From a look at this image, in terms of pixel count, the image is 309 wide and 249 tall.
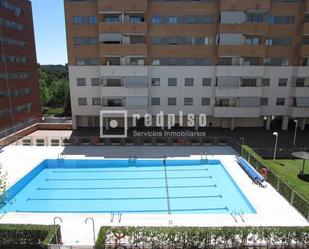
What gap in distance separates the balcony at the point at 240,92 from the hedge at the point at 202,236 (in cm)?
2114

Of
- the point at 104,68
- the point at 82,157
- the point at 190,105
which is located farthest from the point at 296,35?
the point at 82,157

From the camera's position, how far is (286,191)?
16.8 metres

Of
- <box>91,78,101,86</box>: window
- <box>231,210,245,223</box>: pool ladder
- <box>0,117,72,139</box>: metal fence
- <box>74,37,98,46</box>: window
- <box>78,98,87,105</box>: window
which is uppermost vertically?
<box>74,37,98,46</box>: window

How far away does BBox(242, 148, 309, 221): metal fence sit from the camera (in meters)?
14.9

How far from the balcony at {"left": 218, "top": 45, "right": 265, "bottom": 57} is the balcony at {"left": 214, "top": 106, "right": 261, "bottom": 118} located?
6086mm

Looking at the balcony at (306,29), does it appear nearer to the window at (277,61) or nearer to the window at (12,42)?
the window at (277,61)

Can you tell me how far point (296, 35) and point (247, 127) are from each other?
1196 cm

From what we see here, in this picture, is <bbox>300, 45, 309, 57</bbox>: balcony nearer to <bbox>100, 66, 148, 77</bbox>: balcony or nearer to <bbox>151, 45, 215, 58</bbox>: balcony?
<bbox>151, 45, 215, 58</bbox>: balcony

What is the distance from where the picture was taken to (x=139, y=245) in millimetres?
12070

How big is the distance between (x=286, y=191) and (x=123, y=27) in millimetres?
22668

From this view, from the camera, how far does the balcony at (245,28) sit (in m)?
29.7

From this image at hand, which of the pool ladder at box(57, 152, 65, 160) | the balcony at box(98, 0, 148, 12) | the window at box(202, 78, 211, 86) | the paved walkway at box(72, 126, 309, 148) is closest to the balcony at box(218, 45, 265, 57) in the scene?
the window at box(202, 78, 211, 86)

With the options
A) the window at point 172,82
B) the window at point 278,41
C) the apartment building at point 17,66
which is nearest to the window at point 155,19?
the window at point 172,82

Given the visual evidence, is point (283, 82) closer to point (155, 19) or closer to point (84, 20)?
point (155, 19)
